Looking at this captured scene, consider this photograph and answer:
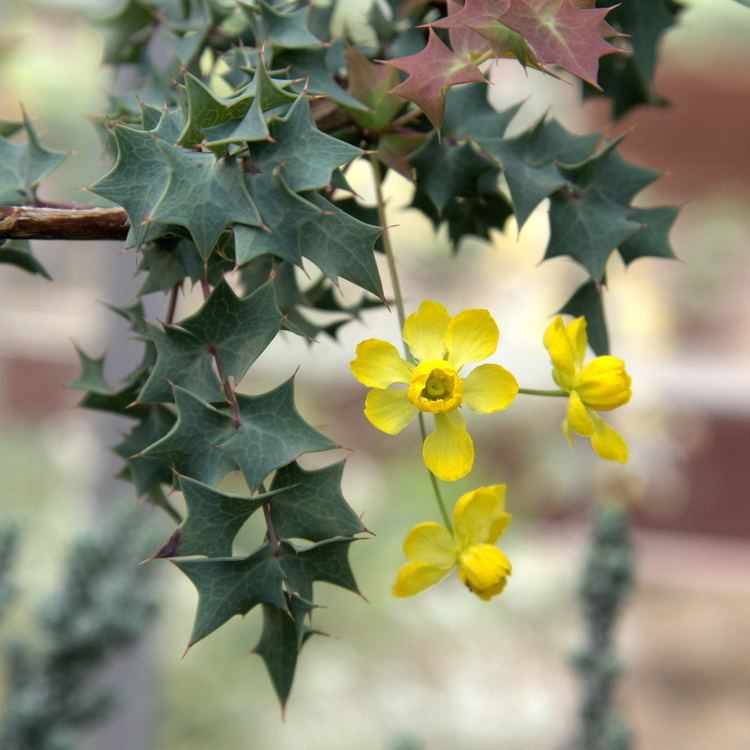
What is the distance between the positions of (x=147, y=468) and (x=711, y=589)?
2010 millimetres

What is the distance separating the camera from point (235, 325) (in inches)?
12.8

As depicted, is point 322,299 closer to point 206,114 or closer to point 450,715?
point 206,114

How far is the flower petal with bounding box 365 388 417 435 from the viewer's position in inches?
12.9

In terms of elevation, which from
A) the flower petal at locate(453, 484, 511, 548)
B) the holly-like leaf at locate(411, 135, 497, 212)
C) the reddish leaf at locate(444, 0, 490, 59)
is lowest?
the flower petal at locate(453, 484, 511, 548)

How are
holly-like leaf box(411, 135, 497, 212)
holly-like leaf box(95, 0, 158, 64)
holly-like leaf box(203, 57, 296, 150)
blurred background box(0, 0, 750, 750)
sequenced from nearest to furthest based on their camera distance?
holly-like leaf box(203, 57, 296, 150) → holly-like leaf box(411, 135, 497, 212) → holly-like leaf box(95, 0, 158, 64) → blurred background box(0, 0, 750, 750)

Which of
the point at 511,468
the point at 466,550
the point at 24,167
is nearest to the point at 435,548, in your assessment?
the point at 466,550

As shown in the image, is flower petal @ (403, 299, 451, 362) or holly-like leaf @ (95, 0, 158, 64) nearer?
flower petal @ (403, 299, 451, 362)

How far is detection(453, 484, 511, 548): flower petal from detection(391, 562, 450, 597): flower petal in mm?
14

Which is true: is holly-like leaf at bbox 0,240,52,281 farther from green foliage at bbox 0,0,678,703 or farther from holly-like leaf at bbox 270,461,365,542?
holly-like leaf at bbox 270,461,365,542

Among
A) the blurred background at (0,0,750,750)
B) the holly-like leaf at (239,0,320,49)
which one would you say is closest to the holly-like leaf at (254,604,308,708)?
the holly-like leaf at (239,0,320,49)

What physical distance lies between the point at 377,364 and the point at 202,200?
0.25 ft

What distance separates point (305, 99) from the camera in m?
0.32

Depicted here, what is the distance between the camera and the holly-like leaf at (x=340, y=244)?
32cm

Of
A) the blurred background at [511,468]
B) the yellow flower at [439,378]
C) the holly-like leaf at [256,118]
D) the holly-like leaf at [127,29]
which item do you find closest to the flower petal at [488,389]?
the yellow flower at [439,378]
